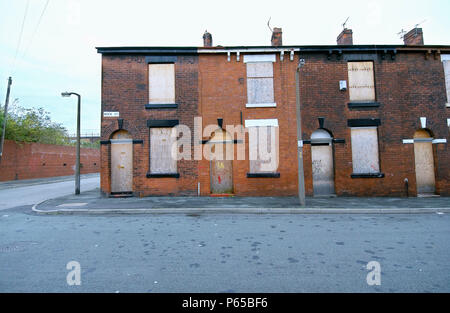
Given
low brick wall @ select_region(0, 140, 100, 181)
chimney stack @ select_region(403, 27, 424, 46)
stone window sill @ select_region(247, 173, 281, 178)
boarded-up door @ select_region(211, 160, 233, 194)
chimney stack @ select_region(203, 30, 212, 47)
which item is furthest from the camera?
low brick wall @ select_region(0, 140, 100, 181)

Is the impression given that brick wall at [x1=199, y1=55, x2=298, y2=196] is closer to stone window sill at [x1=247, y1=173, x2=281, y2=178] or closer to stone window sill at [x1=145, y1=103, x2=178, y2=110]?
stone window sill at [x1=247, y1=173, x2=281, y2=178]

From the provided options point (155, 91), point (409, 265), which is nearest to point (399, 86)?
point (409, 265)

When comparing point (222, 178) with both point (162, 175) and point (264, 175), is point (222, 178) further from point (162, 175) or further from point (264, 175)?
point (162, 175)

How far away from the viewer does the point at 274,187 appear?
11758 millimetres

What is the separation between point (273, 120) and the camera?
1191 cm

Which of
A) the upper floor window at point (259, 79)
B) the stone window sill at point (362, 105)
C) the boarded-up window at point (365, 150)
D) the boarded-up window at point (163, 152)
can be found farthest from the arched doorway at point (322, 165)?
the boarded-up window at point (163, 152)

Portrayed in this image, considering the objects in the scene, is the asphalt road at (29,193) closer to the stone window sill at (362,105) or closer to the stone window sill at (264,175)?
the stone window sill at (264,175)

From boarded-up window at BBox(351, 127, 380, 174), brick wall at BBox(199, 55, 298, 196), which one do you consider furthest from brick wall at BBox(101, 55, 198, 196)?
boarded-up window at BBox(351, 127, 380, 174)

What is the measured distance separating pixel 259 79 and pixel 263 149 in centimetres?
360

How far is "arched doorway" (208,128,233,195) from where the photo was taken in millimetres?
11938

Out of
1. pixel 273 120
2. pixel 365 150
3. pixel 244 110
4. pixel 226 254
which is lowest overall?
A: pixel 226 254

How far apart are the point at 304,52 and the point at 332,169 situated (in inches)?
241

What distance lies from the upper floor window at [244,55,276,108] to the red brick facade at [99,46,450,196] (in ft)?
0.80

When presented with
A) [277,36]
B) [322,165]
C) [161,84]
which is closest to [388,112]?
[322,165]
